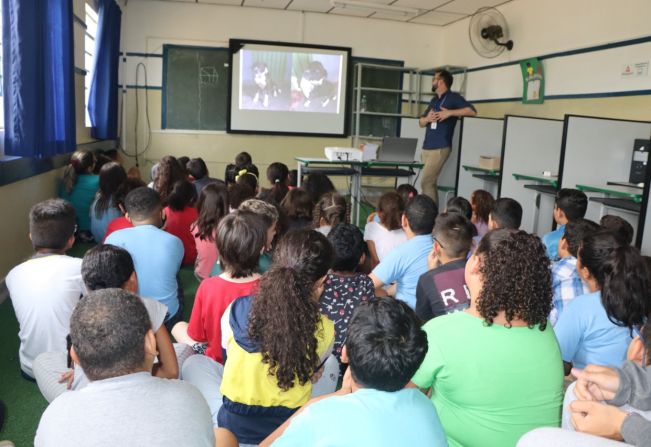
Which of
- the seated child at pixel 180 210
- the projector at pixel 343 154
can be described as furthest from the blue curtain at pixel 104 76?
the seated child at pixel 180 210

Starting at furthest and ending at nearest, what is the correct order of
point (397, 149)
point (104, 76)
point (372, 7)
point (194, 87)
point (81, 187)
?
point (194, 87) < point (372, 7) < point (104, 76) < point (397, 149) < point (81, 187)

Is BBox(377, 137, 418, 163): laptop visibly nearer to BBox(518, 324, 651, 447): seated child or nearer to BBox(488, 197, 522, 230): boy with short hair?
BBox(488, 197, 522, 230): boy with short hair

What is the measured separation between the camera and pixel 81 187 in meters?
4.45

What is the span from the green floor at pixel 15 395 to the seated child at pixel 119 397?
3.62 feet

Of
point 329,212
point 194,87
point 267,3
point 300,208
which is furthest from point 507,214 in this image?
point 194,87

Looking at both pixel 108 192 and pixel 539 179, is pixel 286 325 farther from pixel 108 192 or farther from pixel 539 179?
pixel 539 179

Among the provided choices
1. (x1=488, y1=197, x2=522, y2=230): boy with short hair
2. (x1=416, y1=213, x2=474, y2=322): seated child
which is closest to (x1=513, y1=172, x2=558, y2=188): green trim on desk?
(x1=488, y1=197, x2=522, y2=230): boy with short hair

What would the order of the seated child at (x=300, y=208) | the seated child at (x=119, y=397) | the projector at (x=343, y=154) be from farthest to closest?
the projector at (x=343, y=154) → the seated child at (x=300, y=208) → the seated child at (x=119, y=397)

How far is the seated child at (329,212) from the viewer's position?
308cm

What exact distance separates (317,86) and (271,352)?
6860mm

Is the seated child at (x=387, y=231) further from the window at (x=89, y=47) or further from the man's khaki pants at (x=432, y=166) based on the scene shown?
the window at (x=89, y=47)

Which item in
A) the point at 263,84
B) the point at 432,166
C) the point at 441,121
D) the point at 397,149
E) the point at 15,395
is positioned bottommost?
the point at 15,395

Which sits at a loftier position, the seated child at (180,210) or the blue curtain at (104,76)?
the blue curtain at (104,76)

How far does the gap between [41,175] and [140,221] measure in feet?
6.45
